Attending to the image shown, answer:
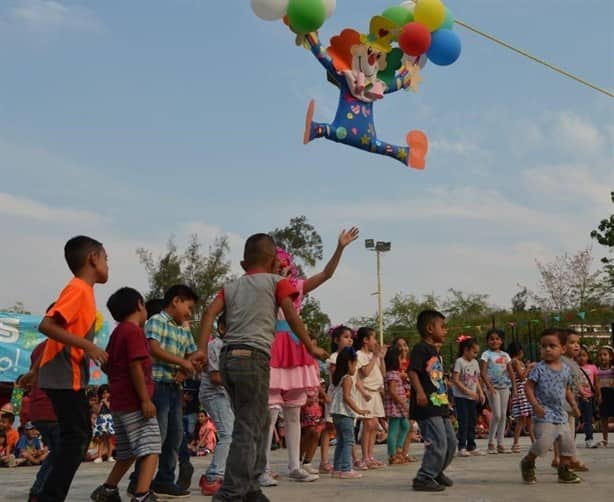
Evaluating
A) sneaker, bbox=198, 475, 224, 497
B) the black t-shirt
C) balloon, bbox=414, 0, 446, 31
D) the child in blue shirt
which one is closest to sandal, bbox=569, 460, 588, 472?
the child in blue shirt

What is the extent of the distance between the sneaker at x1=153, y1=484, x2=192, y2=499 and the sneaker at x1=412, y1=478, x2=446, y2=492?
1858 millimetres

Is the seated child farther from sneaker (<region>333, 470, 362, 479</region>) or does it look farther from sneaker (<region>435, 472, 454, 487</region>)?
sneaker (<region>435, 472, 454, 487</region>)

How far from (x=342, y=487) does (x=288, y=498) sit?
935mm

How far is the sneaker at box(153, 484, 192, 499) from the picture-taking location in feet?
21.8

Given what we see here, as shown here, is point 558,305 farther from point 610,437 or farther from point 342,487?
point 342,487

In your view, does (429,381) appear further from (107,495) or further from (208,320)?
(107,495)

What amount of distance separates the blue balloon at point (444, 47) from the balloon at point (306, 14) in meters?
1.61

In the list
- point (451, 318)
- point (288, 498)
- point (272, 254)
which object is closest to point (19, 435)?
point (288, 498)

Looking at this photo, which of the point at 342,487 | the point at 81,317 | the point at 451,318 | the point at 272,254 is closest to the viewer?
the point at 81,317

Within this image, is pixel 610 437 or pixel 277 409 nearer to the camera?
pixel 277 409

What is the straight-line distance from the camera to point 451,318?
72.1 m

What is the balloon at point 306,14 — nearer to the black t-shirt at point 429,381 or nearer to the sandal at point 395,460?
the black t-shirt at point 429,381

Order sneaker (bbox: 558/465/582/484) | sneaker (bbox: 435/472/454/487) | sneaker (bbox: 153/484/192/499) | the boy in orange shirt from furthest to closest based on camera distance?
sneaker (bbox: 558/465/582/484)
sneaker (bbox: 435/472/454/487)
sneaker (bbox: 153/484/192/499)
the boy in orange shirt

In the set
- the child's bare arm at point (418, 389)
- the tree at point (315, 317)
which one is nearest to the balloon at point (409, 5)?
the child's bare arm at point (418, 389)
